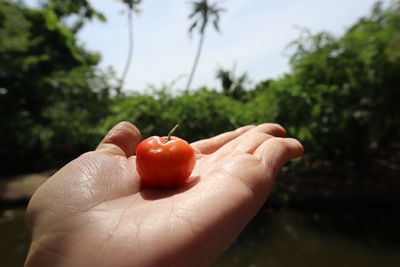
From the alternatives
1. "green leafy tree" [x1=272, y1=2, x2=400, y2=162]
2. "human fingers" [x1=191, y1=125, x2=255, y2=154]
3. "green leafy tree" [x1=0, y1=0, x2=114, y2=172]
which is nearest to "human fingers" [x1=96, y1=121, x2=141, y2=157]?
"human fingers" [x1=191, y1=125, x2=255, y2=154]

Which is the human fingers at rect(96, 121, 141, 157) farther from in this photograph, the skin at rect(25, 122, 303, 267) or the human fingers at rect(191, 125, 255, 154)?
the human fingers at rect(191, 125, 255, 154)

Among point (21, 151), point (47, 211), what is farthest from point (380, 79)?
point (21, 151)

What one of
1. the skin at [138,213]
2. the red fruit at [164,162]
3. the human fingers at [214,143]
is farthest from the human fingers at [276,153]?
the human fingers at [214,143]

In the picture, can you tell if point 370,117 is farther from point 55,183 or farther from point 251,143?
point 55,183

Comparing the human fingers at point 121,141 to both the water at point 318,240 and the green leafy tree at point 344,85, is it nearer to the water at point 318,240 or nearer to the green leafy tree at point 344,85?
the water at point 318,240

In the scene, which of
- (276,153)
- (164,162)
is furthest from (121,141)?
(276,153)

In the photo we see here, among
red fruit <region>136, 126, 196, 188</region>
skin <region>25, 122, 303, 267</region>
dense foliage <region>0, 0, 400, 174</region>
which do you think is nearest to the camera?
skin <region>25, 122, 303, 267</region>

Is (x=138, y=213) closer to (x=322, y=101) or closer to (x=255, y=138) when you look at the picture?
(x=255, y=138)
